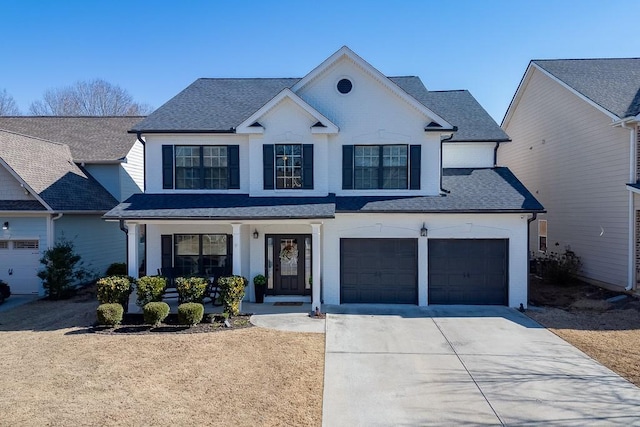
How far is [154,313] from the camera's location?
10547 millimetres

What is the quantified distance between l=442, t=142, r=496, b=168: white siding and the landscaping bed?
5314 millimetres

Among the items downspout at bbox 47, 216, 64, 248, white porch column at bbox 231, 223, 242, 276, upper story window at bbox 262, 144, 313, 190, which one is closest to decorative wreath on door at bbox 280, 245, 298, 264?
white porch column at bbox 231, 223, 242, 276

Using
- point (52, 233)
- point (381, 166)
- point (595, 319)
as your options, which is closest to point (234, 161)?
point (381, 166)

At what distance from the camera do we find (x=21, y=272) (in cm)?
1550

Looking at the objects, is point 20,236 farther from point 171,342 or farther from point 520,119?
point 520,119

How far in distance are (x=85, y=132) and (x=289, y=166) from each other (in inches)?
553

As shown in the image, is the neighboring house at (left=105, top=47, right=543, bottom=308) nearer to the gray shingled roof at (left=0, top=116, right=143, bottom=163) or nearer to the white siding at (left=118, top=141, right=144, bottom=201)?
the white siding at (left=118, top=141, right=144, bottom=201)

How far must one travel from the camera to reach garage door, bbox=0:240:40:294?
1548cm

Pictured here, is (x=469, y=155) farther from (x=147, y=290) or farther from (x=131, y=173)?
(x=131, y=173)

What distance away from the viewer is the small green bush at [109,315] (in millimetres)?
10531

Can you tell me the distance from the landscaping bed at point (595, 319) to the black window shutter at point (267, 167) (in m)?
9.07

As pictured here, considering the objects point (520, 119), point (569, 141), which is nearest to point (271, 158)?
point (569, 141)

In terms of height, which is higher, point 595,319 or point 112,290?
point 112,290

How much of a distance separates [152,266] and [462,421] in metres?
11.0
